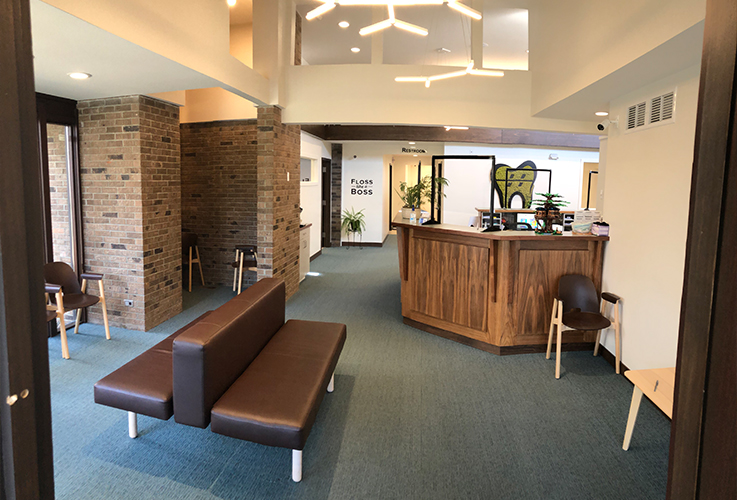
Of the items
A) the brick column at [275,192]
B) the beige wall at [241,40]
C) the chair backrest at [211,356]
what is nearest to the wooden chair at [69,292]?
the brick column at [275,192]

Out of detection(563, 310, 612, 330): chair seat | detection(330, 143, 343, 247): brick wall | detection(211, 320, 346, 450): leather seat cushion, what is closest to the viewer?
detection(211, 320, 346, 450): leather seat cushion

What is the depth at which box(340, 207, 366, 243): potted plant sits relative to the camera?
11.4 metres

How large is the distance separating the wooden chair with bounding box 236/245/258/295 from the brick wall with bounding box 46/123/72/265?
203 cm

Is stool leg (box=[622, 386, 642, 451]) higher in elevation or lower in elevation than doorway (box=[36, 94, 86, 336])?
lower

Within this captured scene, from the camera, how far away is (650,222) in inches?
144

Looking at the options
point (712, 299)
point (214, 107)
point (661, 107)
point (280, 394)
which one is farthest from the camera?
point (214, 107)

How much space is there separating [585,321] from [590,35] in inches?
98.6

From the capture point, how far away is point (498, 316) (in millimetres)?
4336

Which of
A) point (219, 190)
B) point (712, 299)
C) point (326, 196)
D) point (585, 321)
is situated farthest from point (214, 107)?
point (712, 299)

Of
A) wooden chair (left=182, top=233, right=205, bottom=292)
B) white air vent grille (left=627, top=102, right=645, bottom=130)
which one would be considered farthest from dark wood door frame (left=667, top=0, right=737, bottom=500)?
wooden chair (left=182, top=233, right=205, bottom=292)

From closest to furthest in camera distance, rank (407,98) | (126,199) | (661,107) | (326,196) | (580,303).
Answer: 1. (661,107)
2. (580,303)
3. (126,199)
4. (407,98)
5. (326,196)

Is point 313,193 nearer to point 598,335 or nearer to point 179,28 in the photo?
point 179,28

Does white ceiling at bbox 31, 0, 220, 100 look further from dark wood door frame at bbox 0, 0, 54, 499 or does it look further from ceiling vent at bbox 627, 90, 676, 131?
ceiling vent at bbox 627, 90, 676, 131

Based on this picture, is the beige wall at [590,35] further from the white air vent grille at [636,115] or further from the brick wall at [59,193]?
the brick wall at [59,193]
